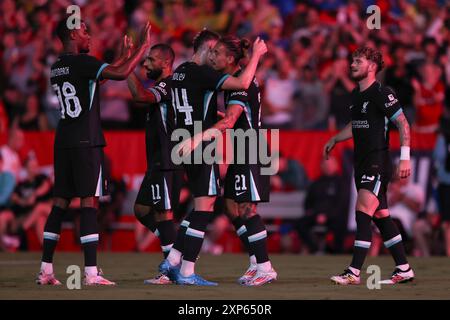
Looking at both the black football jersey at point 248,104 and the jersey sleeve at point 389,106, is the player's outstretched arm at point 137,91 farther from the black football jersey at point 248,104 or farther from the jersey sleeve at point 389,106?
the jersey sleeve at point 389,106

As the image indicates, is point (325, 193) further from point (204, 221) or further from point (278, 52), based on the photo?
point (204, 221)

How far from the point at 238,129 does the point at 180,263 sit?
1508 mm

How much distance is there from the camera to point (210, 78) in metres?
10.8

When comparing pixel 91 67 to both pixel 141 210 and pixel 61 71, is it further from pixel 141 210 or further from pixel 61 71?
pixel 141 210

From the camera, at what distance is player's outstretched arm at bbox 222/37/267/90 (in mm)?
10516

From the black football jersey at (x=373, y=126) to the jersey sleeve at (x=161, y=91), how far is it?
2.01 metres

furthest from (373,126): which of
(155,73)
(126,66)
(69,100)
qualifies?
(69,100)

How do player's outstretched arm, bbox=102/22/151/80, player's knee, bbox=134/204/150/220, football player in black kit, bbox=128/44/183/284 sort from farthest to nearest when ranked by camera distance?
player's knee, bbox=134/204/150/220
football player in black kit, bbox=128/44/183/284
player's outstretched arm, bbox=102/22/151/80

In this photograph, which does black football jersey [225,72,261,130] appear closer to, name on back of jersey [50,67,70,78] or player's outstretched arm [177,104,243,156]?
player's outstretched arm [177,104,243,156]

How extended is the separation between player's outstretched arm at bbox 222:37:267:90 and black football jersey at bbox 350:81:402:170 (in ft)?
4.88

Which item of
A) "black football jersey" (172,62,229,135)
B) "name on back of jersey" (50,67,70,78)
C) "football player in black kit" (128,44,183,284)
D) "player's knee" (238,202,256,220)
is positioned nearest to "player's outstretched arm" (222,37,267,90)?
"black football jersey" (172,62,229,135)

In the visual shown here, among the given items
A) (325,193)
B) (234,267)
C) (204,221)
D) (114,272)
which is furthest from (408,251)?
(204,221)

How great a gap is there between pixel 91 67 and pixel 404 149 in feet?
10.7

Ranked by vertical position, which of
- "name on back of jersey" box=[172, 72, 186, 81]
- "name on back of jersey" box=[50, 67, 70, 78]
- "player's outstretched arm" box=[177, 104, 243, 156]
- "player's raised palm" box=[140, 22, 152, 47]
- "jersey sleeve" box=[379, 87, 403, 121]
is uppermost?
"player's raised palm" box=[140, 22, 152, 47]
